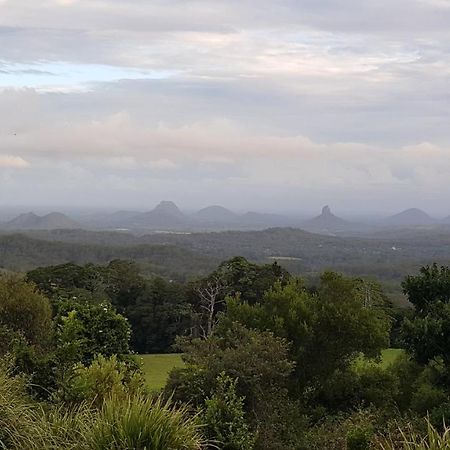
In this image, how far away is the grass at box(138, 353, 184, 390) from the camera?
20.8 metres

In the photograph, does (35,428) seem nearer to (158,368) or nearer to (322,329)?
(322,329)

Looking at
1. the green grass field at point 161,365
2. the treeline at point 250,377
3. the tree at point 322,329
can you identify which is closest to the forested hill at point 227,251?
the green grass field at point 161,365

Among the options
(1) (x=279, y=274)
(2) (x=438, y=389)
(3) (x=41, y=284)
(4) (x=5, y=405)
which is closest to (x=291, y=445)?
(2) (x=438, y=389)

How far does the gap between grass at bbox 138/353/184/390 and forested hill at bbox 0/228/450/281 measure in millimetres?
46540

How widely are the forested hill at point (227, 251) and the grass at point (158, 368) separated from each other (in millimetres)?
46540

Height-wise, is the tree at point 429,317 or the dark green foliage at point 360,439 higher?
the tree at point 429,317

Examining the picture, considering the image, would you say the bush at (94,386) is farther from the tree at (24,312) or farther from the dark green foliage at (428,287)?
the dark green foliage at (428,287)

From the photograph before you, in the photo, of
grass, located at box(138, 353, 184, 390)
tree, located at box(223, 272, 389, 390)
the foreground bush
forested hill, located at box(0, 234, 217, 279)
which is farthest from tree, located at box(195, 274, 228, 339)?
forested hill, located at box(0, 234, 217, 279)

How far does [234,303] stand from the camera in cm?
1678

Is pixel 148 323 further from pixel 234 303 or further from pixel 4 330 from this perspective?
pixel 4 330

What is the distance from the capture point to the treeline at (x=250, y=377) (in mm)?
5477

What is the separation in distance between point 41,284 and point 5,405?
27.1 meters

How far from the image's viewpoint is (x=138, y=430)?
16.2 feet

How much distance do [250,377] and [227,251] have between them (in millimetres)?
119387
